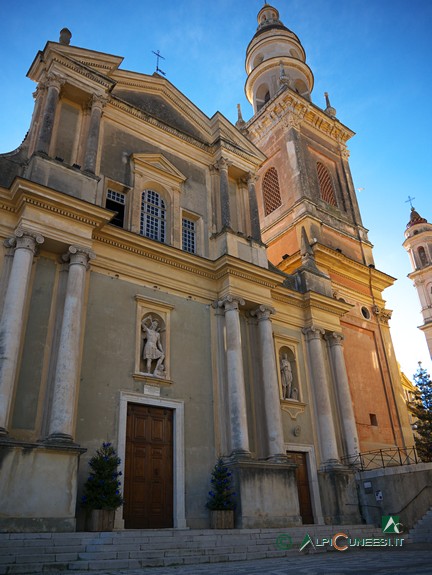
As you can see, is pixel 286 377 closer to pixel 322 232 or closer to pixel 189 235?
pixel 189 235

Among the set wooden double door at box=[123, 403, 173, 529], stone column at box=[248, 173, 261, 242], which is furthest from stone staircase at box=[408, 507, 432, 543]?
stone column at box=[248, 173, 261, 242]

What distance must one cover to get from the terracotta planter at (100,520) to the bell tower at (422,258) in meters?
46.2

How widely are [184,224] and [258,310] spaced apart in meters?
4.20

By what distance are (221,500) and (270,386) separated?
410 cm

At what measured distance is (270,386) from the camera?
52.2 feet

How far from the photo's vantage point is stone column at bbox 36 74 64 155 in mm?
14164

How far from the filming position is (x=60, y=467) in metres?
10.5

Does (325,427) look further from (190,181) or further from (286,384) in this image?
(190,181)

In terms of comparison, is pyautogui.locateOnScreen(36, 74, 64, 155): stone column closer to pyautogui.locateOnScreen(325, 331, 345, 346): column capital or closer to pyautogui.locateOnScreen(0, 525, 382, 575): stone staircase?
pyautogui.locateOnScreen(0, 525, 382, 575): stone staircase

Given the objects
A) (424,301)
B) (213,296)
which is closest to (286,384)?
(213,296)

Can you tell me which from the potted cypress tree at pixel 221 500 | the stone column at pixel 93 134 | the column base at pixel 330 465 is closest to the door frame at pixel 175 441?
the potted cypress tree at pixel 221 500

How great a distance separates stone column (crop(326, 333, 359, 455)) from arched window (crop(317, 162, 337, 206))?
1007cm

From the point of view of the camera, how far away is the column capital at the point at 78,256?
1305 centimetres

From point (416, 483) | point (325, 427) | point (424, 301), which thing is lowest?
point (416, 483)
